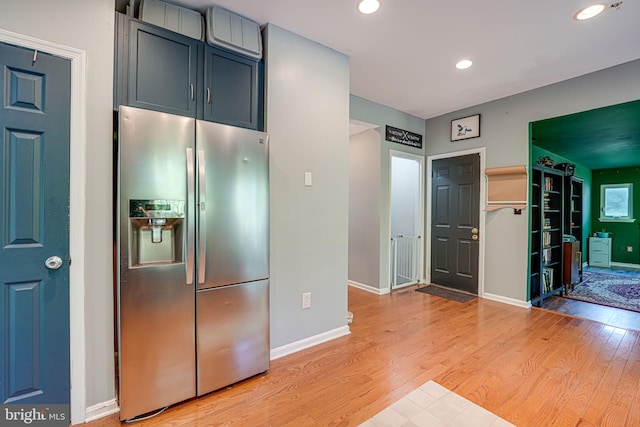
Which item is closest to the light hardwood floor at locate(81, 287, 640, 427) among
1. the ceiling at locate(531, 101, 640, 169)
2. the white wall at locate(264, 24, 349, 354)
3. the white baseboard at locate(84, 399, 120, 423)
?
the white baseboard at locate(84, 399, 120, 423)

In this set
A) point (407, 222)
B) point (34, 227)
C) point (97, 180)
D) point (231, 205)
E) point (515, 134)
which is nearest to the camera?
point (34, 227)

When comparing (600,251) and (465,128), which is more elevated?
(465,128)

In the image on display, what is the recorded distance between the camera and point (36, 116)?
1.49 m

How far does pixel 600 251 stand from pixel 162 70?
30.6ft

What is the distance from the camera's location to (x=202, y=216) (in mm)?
1779

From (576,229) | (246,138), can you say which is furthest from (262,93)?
(576,229)

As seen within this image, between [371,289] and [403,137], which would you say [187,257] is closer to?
[371,289]

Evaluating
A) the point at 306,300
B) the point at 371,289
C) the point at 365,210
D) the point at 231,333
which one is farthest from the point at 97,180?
the point at 371,289

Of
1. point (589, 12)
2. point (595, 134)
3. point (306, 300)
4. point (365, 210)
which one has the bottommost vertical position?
point (306, 300)

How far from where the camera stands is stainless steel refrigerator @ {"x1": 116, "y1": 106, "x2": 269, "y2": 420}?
1.60 metres

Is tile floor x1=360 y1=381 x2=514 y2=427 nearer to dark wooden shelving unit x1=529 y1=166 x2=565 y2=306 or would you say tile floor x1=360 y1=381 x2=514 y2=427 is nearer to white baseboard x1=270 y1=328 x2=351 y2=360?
white baseboard x1=270 y1=328 x2=351 y2=360

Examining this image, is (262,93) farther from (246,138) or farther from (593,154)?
(593,154)

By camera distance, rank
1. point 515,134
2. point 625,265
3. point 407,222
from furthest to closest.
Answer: point 625,265, point 407,222, point 515,134

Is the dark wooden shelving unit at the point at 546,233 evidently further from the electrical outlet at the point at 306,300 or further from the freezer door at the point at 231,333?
the freezer door at the point at 231,333
